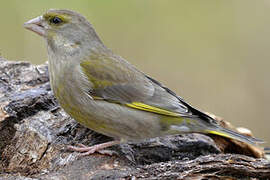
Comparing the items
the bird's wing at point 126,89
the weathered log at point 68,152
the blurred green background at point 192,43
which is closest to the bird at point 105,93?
the bird's wing at point 126,89

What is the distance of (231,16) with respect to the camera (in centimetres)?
858

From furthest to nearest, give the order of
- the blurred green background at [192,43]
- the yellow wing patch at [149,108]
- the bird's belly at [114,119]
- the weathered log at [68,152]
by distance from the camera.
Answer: the blurred green background at [192,43], the yellow wing patch at [149,108], the bird's belly at [114,119], the weathered log at [68,152]

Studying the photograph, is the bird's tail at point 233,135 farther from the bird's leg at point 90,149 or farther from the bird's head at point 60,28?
the bird's head at point 60,28

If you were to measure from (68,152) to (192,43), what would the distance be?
187 inches

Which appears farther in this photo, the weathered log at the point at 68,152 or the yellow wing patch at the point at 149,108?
the yellow wing patch at the point at 149,108

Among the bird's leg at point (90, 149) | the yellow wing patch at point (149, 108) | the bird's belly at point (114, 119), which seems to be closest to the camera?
the bird's leg at point (90, 149)

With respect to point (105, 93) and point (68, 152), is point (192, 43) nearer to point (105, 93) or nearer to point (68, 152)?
point (105, 93)

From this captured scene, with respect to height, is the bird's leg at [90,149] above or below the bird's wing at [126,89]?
below

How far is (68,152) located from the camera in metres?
4.18

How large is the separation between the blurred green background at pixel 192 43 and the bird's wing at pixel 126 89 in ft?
10.4

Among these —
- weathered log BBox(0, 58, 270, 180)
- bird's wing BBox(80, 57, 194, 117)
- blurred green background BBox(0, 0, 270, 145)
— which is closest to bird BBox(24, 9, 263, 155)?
bird's wing BBox(80, 57, 194, 117)

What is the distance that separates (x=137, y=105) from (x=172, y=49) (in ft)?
13.2

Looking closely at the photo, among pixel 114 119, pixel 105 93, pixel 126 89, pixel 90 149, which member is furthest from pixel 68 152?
pixel 126 89

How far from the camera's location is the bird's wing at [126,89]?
4.62 m
